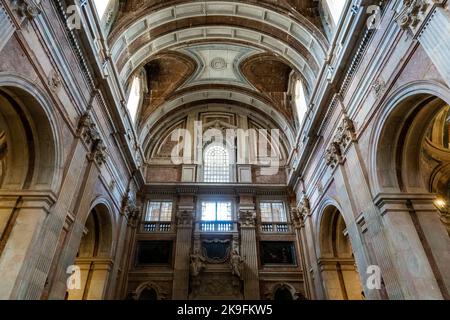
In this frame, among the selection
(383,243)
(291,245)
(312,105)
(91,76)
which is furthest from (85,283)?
(312,105)

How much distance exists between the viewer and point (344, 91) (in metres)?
8.99

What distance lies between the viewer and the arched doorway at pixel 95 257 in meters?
10.4

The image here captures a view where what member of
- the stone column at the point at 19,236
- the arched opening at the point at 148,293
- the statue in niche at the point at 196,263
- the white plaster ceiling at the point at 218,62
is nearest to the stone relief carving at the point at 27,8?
the stone column at the point at 19,236

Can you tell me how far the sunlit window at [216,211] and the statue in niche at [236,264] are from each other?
2122 millimetres

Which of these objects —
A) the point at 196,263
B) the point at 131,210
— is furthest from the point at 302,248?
the point at 131,210

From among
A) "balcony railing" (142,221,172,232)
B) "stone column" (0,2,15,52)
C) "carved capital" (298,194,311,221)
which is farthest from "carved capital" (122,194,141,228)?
"stone column" (0,2,15,52)

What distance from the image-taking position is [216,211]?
1494 cm

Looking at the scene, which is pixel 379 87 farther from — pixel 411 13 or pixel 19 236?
pixel 19 236

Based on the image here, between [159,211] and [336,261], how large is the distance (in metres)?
8.70

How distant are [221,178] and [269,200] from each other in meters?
2.89

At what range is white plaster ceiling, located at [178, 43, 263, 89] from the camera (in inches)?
569

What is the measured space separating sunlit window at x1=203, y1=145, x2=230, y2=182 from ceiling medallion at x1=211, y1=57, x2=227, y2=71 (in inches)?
177

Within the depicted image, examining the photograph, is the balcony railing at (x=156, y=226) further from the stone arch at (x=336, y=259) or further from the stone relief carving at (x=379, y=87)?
the stone relief carving at (x=379, y=87)
